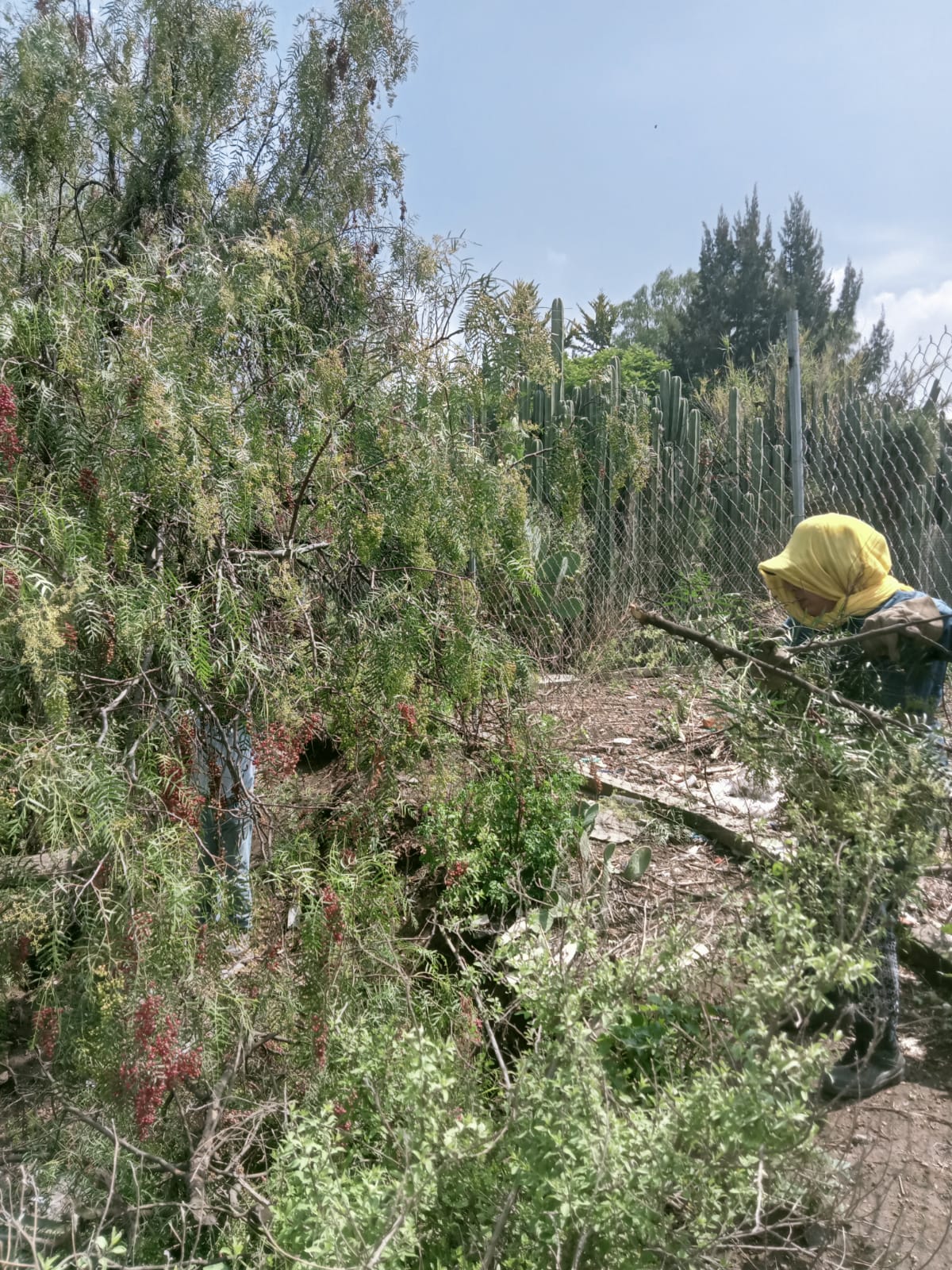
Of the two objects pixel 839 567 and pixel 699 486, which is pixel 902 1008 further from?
pixel 699 486

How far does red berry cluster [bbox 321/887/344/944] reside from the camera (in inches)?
102

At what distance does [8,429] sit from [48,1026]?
1.52 metres

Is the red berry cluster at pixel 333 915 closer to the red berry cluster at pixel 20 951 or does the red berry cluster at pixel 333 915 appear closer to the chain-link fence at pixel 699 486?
the red berry cluster at pixel 20 951

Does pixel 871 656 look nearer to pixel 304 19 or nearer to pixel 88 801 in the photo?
pixel 88 801

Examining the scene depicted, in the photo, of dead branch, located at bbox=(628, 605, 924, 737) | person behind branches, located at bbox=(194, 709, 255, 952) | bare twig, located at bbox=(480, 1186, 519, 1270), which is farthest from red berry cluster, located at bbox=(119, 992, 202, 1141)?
dead branch, located at bbox=(628, 605, 924, 737)

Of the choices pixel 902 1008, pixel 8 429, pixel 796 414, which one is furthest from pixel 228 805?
pixel 796 414

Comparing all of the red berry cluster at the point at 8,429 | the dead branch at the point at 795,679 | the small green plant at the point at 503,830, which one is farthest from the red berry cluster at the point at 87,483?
the small green plant at the point at 503,830

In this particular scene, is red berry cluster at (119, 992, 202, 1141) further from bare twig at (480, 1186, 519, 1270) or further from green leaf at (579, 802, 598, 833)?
green leaf at (579, 802, 598, 833)

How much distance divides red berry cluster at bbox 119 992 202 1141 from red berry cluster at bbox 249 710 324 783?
25.7 inches

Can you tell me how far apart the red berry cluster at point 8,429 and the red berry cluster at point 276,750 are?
0.95 meters

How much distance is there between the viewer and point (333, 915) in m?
2.59

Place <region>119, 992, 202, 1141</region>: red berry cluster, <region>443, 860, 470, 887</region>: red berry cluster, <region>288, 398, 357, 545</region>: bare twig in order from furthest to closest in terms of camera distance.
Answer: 1. <region>443, 860, 470, 887</region>: red berry cluster
2. <region>288, 398, 357, 545</region>: bare twig
3. <region>119, 992, 202, 1141</region>: red berry cluster

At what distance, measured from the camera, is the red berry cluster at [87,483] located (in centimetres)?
223

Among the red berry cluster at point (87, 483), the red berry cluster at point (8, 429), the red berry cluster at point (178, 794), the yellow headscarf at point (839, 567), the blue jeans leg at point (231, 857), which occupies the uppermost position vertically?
the red berry cluster at point (8, 429)
